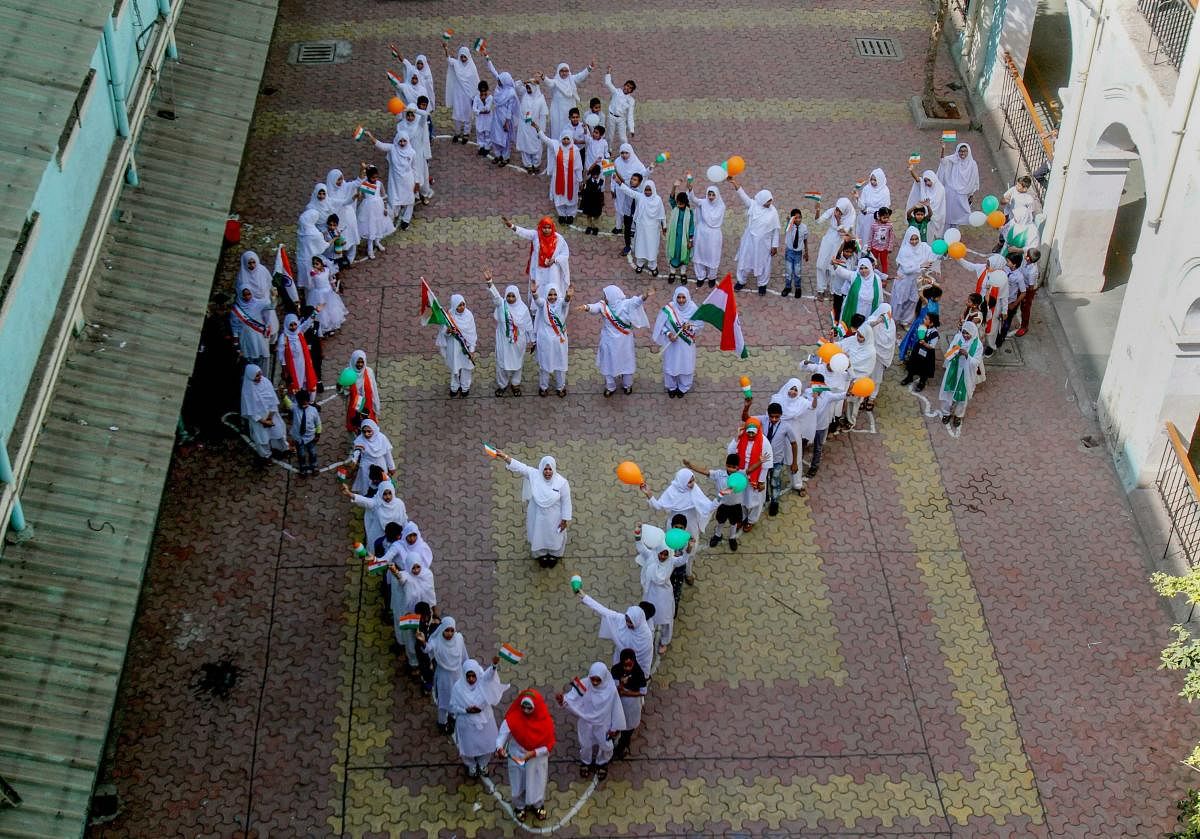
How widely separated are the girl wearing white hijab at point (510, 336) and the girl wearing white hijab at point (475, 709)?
543cm

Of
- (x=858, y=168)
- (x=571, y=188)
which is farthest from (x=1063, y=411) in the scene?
(x=571, y=188)

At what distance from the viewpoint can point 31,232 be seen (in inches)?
499

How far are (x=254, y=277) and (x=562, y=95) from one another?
6.94 metres

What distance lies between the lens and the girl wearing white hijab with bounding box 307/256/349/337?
1967cm

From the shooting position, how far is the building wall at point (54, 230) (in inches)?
492

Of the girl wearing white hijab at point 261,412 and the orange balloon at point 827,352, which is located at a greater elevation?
the orange balloon at point 827,352

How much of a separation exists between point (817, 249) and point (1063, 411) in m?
4.43

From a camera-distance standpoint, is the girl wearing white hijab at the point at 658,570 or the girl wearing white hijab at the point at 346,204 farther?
the girl wearing white hijab at the point at 346,204

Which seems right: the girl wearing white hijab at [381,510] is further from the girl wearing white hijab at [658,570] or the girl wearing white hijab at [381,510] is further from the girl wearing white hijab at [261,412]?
the girl wearing white hijab at [658,570]

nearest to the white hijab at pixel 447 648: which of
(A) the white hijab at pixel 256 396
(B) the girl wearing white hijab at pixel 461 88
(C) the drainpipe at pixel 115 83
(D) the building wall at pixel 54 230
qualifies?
(D) the building wall at pixel 54 230

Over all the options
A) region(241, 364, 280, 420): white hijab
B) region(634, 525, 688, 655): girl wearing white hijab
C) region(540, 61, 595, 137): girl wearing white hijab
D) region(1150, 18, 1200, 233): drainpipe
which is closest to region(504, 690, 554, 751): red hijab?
region(634, 525, 688, 655): girl wearing white hijab

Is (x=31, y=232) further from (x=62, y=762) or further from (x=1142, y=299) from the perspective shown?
(x=1142, y=299)

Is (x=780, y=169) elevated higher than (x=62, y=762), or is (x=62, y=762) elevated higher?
(x=62, y=762)

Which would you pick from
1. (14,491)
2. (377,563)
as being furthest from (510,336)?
(14,491)
